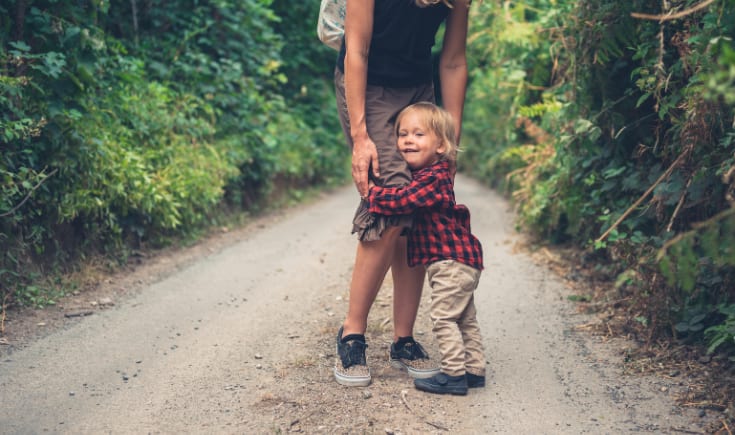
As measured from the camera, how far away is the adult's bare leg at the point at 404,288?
303cm

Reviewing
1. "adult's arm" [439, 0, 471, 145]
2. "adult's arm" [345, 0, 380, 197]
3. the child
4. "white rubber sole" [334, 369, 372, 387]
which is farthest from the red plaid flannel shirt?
"white rubber sole" [334, 369, 372, 387]

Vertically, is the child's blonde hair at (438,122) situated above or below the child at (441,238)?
above

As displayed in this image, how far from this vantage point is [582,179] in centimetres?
444

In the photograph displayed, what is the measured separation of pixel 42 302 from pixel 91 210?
845 millimetres

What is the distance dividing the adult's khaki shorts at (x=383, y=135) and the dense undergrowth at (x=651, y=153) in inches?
38.1

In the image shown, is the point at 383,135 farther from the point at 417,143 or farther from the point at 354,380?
the point at 354,380

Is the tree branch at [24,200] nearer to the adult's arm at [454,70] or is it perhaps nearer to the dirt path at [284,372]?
the dirt path at [284,372]

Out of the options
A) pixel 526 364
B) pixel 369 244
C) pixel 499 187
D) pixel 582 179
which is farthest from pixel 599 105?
pixel 499 187

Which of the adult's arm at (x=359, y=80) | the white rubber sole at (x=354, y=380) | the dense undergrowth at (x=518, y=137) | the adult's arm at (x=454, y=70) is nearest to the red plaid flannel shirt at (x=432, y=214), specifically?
the adult's arm at (x=359, y=80)

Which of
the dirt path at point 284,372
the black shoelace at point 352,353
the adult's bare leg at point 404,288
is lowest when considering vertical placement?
the dirt path at point 284,372

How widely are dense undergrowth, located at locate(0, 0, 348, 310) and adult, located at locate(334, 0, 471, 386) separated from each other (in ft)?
7.15

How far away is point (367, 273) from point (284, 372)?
621mm

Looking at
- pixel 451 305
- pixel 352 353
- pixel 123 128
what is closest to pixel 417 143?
pixel 451 305

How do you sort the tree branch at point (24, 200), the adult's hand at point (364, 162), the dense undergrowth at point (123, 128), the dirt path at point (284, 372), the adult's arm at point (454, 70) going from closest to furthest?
the dirt path at point (284, 372)
the adult's hand at point (364, 162)
the adult's arm at point (454, 70)
the tree branch at point (24, 200)
the dense undergrowth at point (123, 128)
